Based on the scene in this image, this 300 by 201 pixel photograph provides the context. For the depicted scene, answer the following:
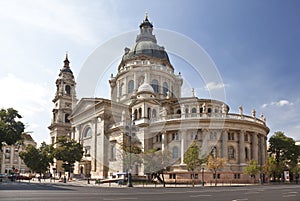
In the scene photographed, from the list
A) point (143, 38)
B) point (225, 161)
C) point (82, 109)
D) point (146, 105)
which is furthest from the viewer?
point (143, 38)

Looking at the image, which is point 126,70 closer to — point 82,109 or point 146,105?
point 82,109

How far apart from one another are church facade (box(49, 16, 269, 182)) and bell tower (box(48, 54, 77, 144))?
2712 mm

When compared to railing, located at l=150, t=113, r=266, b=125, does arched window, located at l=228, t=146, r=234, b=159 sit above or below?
below

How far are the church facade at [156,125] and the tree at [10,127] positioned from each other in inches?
658

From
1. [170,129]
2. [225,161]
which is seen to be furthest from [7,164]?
[225,161]

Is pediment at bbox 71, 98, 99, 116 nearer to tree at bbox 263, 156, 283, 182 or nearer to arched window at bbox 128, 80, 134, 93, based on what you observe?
arched window at bbox 128, 80, 134, 93

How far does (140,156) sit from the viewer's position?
49688 millimetres

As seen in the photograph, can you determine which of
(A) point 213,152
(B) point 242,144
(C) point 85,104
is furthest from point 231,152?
(C) point 85,104

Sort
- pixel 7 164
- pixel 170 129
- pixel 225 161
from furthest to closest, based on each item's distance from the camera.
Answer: pixel 7 164 < pixel 170 129 < pixel 225 161

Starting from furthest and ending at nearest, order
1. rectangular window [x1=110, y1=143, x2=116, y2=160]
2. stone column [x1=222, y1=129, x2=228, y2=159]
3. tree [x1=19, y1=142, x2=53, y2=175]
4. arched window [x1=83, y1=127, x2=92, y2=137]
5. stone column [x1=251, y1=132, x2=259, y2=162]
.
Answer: arched window [x1=83, y1=127, x2=92, y2=137] → tree [x1=19, y1=142, x2=53, y2=175] → rectangular window [x1=110, y1=143, x2=116, y2=160] → stone column [x1=251, y1=132, x2=259, y2=162] → stone column [x1=222, y1=129, x2=228, y2=159]

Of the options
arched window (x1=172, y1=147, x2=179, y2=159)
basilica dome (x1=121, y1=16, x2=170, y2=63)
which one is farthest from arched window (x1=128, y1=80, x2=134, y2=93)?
arched window (x1=172, y1=147, x2=179, y2=159)

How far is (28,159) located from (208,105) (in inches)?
1699

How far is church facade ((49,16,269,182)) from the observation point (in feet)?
183

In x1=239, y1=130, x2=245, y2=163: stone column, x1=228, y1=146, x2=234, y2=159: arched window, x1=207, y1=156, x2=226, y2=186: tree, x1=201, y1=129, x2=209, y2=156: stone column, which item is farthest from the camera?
x1=228, y1=146, x2=234, y2=159: arched window
